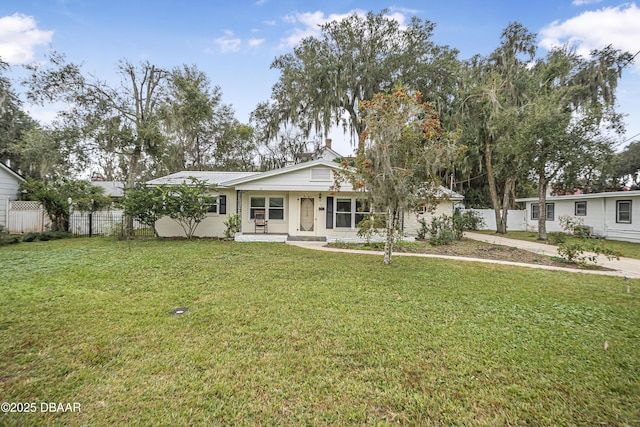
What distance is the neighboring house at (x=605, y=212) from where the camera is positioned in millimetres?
13547

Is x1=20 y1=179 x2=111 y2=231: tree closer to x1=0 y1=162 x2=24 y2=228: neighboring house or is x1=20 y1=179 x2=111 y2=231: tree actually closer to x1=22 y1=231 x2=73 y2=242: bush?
x1=22 y1=231 x2=73 y2=242: bush

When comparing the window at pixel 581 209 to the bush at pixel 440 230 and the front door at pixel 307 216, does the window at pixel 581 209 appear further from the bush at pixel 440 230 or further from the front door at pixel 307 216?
the front door at pixel 307 216

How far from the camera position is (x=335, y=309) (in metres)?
4.18

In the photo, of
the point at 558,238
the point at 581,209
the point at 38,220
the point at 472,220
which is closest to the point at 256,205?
the point at 38,220

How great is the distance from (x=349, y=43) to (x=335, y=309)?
18846 millimetres

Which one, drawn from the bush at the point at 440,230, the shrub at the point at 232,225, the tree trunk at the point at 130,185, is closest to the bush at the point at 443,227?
the bush at the point at 440,230

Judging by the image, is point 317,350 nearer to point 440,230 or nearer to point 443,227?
point 440,230

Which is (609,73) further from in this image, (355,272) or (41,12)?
Answer: (41,12)

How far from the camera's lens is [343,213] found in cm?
1265

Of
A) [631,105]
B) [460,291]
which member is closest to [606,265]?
[460,291]

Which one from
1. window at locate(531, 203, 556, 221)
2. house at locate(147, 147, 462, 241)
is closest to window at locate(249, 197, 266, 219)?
house at locate(147, 147, 462, 241)

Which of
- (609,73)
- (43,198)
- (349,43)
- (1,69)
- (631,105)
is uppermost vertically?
(349,43)

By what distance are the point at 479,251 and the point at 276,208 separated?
879cm

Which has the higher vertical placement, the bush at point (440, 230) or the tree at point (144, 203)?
the tree at point (144, 203)
